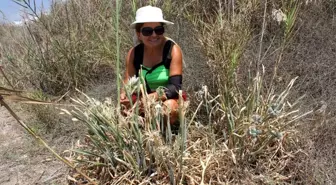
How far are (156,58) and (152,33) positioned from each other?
0.17 meters

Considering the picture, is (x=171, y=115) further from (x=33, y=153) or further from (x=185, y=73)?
(x=33, y=153)

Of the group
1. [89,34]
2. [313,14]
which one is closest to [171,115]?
[313,14]

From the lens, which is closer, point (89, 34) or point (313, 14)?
point (313, 14)

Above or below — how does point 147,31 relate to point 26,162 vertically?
above

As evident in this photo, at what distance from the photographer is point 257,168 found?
2059mm

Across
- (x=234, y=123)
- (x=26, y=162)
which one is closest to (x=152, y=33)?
(x=234, y=123)

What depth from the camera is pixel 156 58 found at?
2.40 metres

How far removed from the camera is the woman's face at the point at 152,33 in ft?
7.52

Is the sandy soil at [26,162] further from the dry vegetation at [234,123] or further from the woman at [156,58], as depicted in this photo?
the woman at [156,58]

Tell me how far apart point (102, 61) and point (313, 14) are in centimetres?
211

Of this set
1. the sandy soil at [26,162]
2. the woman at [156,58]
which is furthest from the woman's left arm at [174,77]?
the sandy soil at [26,162]

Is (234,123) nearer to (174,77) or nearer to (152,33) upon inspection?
(174,77)

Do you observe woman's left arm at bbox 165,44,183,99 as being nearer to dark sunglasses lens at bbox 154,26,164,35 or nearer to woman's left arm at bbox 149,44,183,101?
woman's left arm at bbox 149,44,183,101

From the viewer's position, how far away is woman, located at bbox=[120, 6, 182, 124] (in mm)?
2256
